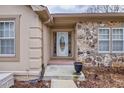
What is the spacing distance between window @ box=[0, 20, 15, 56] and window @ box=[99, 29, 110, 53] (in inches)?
197

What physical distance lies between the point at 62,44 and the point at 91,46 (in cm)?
310

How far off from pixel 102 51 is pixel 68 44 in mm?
3198

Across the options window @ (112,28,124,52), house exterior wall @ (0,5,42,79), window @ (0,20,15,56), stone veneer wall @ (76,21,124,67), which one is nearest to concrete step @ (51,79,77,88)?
house exterior wall @ (0,5,42,79)

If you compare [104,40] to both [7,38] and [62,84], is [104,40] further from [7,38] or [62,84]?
[7,38]

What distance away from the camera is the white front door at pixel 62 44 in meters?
13.5

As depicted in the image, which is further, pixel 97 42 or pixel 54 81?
pixel 97 42

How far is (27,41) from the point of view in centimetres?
780

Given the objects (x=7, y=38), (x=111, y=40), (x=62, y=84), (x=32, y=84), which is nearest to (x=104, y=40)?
(x=111, y=40)

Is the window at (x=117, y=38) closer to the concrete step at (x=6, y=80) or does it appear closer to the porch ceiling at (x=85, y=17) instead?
the porch ceiling at (x=85, y=17)

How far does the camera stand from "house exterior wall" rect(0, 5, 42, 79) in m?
7.77

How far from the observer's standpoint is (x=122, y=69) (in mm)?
10617

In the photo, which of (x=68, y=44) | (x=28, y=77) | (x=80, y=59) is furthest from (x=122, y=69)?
(x=28, y=77)

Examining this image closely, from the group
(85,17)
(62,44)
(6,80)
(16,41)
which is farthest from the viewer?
(62,44)

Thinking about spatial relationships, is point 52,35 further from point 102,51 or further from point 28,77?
point 28,77
